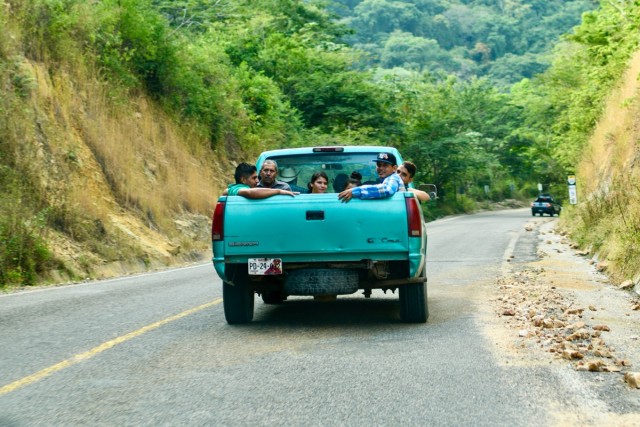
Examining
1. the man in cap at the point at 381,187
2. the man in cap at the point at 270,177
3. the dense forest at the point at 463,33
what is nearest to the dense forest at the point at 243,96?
the man in cap at the point at 270,177

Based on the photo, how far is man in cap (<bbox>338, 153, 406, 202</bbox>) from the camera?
9.21 m

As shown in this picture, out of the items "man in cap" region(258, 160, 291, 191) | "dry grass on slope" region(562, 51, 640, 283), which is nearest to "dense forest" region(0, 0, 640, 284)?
"dry grass on slope" region(562, 51, 640, 283)

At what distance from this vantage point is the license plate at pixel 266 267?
924 cm

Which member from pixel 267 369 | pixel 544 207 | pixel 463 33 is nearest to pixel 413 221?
pixel 267 369

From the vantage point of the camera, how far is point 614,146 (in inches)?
1074

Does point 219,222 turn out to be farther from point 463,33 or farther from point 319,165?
point 463,33

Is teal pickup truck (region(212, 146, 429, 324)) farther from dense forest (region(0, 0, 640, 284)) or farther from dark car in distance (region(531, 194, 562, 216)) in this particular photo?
dark car in distance (region(531, 194, 562, 216))

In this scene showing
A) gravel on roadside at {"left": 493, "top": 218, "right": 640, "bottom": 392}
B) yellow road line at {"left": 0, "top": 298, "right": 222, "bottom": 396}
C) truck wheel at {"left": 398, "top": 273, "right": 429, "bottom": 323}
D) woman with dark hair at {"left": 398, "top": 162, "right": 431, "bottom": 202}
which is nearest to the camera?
yellow road line at {"left": 0, "top": 298, "right": 222, "bottom": 396}

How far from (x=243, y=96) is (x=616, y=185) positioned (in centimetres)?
2238

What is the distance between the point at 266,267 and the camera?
926cm

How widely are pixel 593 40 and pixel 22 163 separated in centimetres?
2385

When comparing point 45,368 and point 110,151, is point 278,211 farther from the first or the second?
point 110,151

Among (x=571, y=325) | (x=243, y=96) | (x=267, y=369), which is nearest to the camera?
(x=267, y=369)

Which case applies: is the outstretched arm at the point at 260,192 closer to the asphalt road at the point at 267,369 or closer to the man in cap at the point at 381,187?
the man in cap at the point at 381,187
